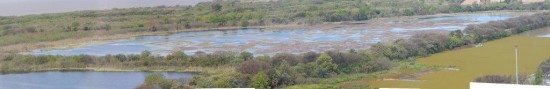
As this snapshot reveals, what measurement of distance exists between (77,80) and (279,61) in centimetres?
195

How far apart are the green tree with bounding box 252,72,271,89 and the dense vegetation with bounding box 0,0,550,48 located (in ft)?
13.8

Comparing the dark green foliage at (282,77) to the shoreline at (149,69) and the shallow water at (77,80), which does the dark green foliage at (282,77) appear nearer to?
the shoreline at (149,69)

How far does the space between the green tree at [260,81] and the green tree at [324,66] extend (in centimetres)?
73

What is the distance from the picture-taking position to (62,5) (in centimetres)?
1114

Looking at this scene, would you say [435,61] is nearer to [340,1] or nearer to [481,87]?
[481,87]

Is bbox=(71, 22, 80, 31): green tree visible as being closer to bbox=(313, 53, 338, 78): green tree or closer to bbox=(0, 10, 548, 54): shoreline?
bbox=(0, 10, 548, 54): shoreline

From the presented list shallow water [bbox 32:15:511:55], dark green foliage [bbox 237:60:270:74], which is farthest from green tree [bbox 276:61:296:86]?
shallow water [bbox 32:15:511:55]

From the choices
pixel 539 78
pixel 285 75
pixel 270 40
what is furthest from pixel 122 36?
pixel 539 78

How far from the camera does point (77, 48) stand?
9203mm

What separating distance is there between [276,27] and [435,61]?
4180 millimetres

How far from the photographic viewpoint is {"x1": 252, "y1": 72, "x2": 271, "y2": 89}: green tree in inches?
240

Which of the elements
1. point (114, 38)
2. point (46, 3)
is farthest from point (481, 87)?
point (46, 3)

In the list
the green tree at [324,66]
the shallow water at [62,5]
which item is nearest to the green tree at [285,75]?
the green tree at [324,66]

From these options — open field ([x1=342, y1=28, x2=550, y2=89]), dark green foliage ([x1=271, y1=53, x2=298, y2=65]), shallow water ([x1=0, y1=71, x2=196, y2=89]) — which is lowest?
open field ([x1=342, y1=28, x2=550, y2=89])
